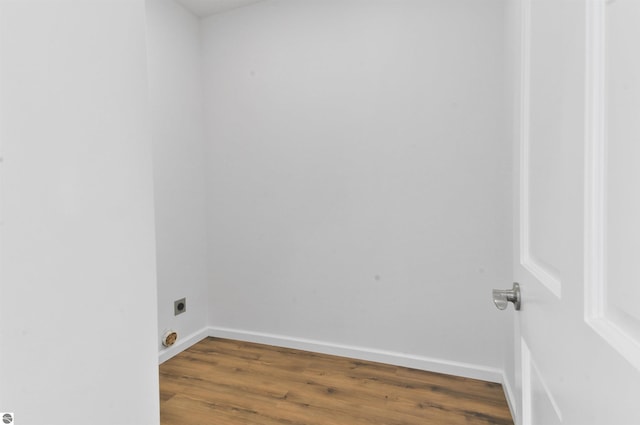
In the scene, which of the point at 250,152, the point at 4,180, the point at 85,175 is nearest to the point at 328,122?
the point at 250,152

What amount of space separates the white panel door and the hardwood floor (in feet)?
3.93

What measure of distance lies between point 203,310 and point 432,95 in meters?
2.22

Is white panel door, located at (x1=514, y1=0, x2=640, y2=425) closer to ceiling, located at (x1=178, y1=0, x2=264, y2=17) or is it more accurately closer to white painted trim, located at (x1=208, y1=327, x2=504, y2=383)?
white painted trim, located at (x1=208, y1=327, x2=504, y2=383)

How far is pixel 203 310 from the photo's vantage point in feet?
8.71

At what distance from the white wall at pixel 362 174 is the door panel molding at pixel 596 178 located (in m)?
1.42

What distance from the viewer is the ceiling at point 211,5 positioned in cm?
239

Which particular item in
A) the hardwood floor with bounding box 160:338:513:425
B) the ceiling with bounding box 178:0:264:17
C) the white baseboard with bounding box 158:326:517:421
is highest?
the ceiling with bounding box 178:0:264:17

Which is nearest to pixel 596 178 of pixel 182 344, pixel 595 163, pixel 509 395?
pixel 595 163

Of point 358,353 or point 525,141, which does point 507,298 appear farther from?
point 358,353

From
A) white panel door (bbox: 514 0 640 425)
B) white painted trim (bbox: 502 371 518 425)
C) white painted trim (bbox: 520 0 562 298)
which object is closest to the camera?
white panel door (bbox: 514 0 640 425)

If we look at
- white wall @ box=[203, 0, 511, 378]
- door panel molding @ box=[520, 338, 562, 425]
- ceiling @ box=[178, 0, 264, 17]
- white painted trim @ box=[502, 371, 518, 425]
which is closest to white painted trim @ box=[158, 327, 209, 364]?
white wall @ box=[203, 0, 511, 378]

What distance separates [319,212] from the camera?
7.61 feet

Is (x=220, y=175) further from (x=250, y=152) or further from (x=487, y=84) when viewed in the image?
(x=487, y=84)

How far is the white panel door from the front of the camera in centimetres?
34
